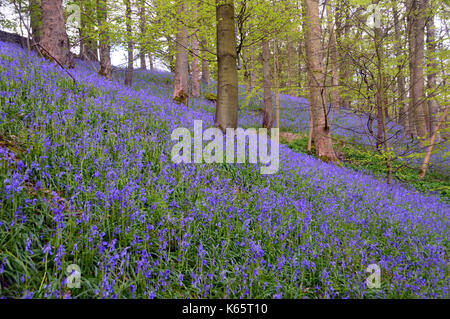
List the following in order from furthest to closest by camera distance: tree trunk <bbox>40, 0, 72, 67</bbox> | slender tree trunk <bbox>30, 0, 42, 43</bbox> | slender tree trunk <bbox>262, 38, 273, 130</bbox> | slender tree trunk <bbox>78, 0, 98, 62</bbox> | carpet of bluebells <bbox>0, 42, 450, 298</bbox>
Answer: slender tree trunk <bbox>30, 0, 42, 43</bbox>
slender tree trunk <bbox>262, 38, 273, 130</bbox>
slender tree trunk <bbox>78, 0, 98, 62</bbox>
tree trunk <bbox>40, 0, 72, 67</bbox>
carpet of bluebells <bbox>0, 42, 450, 298</bbox>

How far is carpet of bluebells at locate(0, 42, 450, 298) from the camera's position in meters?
2.15

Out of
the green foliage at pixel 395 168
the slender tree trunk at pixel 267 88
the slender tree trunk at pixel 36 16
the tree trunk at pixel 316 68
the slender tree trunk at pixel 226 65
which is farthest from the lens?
the slender tree trunk at pixel 36 16

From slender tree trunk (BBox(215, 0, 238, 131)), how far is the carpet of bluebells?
68.3 inches

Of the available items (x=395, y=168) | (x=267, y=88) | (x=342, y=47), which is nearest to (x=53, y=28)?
(x=342, y=47)

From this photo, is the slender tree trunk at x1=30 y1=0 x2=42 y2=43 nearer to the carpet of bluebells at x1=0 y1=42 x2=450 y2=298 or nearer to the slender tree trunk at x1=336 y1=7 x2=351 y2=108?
the carpet of bluebells at x1=0 y1=42 x2=450 y2=298

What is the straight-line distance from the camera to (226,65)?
6.08 meters

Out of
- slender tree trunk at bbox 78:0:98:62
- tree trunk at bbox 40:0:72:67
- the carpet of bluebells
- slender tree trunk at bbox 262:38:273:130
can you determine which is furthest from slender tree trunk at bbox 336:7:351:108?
slender tree trunk at bbox 78:0:98:62

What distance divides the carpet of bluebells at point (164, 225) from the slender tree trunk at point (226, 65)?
173 cm

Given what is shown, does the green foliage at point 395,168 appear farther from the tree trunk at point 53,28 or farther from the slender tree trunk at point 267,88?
the tree trunk at point 53,28

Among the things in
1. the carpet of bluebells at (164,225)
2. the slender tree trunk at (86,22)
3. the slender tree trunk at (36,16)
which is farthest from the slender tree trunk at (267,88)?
the slender tree trunk at (36,16)

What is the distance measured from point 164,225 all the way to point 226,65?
14.9ft

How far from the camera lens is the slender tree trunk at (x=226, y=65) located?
6.08 m

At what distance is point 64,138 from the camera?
335cm

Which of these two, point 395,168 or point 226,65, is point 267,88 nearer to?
point 226,65
